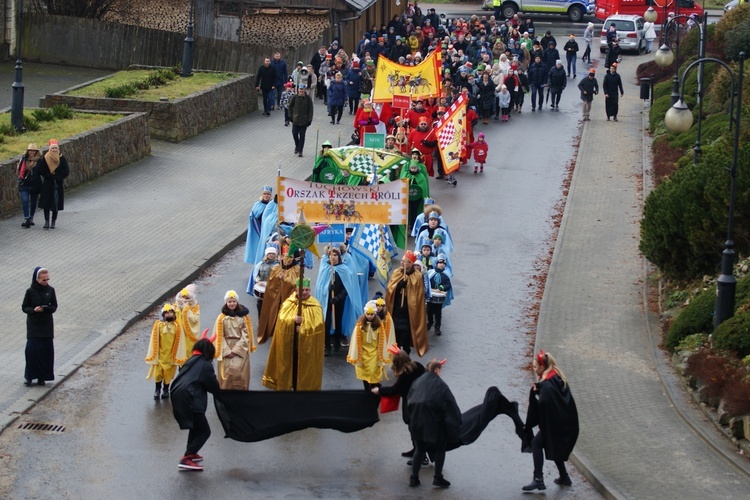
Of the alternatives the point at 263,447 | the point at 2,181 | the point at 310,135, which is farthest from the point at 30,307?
the point at 310,135

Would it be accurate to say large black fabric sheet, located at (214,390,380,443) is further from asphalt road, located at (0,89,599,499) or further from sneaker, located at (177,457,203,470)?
sneaker, located at (177,457,203,470)

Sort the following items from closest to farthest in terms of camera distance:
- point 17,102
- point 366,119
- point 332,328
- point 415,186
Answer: point 332,328
point 415,186
point 17,102
point 366,119

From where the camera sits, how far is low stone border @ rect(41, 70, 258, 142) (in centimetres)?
3085

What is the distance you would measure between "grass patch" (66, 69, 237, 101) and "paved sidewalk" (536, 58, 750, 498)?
10235mm

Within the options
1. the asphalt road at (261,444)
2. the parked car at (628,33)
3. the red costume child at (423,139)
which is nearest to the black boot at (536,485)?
the asphalt road at (261,444)

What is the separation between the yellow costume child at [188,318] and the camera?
614 inches

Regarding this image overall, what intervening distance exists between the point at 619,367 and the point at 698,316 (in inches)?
48.0

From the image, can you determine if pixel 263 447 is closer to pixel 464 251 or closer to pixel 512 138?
pixel 464 251

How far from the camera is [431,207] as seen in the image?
2020 centimetres

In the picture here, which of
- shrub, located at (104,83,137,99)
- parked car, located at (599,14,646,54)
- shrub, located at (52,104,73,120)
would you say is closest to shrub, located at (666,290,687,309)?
shrub, located at (52,104,73,120)

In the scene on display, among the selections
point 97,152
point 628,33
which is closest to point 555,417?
point 97,152

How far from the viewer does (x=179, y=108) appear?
31.2 metres

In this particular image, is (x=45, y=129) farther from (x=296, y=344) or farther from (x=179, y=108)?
(x=296, y=344)

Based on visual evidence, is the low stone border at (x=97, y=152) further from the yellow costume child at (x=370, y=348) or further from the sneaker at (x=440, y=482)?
the sneaker at (x=440, y=482)
